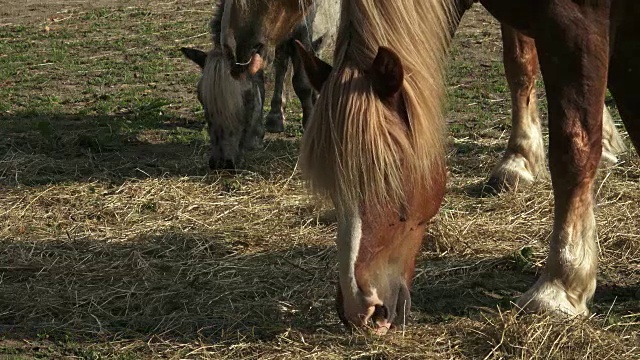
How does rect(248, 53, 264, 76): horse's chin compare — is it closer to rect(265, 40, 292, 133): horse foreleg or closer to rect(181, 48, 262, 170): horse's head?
rect(181, 48, 262, 170): horse's head

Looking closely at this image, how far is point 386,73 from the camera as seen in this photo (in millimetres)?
3430

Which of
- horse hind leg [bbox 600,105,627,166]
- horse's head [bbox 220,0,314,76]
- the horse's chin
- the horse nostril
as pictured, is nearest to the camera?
the horse nostril

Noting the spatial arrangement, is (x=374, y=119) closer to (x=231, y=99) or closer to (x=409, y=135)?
(x=409, y=135)

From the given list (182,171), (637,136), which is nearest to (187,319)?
(637,136)

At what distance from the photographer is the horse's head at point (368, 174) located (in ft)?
11.2

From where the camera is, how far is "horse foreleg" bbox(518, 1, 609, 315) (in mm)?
3756

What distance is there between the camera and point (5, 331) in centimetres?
414

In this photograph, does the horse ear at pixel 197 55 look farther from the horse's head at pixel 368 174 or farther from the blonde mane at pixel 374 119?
the horse's head at pixel 368 174

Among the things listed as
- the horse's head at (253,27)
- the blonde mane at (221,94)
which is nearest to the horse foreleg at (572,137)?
the horse's head at (253,27)

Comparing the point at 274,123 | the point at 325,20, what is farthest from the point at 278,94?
the point at 325,20

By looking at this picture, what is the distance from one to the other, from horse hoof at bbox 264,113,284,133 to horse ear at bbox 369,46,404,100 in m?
4.00

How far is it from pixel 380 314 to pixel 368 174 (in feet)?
1.59

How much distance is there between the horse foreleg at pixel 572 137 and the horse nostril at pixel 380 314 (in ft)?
2.19

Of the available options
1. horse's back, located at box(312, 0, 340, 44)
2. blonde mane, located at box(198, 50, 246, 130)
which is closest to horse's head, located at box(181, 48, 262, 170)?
blonde mane, located at box(198, 50, 246, 130)
